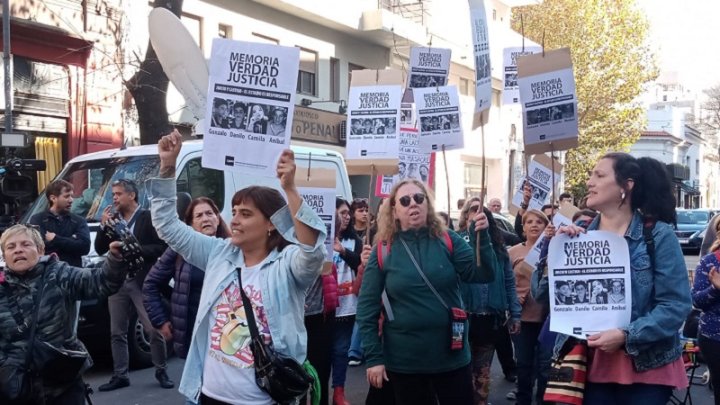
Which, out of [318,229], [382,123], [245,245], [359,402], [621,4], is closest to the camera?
[318,229]

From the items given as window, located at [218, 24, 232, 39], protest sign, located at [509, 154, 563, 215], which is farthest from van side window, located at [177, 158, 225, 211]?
window, located at [218, 24, 232, 39]

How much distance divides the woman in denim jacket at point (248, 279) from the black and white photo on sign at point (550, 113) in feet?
8.99

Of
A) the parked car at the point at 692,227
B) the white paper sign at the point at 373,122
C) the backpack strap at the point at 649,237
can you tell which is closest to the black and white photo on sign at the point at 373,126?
the white paper sign at the point at 373,122

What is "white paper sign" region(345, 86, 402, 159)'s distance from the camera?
7.25 meters

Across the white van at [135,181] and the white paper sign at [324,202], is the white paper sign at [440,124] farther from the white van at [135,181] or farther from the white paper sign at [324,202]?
the white paper sign at [324,202]

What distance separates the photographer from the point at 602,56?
33.5 m

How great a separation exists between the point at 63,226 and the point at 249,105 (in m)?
4.06

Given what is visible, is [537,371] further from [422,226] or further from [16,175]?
[16,175]

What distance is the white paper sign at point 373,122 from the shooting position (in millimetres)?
7246

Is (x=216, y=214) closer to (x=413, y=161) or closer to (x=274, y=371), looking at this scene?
(x=274, y=371)

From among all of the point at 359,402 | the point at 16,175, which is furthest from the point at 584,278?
the point at 16,175

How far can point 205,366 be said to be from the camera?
3.77 m

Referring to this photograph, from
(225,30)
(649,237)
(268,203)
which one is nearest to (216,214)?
(268,203)

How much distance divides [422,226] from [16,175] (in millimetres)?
5388
